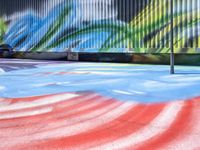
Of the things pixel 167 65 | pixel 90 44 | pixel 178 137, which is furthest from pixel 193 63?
pixel 178 137

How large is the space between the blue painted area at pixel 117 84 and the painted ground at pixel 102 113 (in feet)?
0.05

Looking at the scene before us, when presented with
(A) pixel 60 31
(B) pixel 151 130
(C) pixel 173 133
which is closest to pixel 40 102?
(B) pixel 151 130

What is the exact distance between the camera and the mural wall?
33.7 feet

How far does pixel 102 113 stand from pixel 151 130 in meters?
1.01

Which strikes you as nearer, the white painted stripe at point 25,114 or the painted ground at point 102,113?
the painted ground at point 102,113

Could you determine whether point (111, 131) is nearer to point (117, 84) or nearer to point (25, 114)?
point (25, 114)

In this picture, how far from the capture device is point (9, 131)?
172 inches

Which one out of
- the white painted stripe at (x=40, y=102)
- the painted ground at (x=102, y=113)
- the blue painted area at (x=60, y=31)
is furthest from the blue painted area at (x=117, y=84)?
the blue painted area at (x=60, y=31)

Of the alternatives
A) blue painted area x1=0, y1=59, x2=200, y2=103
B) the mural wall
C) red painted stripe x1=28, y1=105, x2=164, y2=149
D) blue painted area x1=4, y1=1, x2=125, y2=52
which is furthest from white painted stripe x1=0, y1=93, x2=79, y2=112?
blue painted area x1=4, y1=1, x2=125, y2=52

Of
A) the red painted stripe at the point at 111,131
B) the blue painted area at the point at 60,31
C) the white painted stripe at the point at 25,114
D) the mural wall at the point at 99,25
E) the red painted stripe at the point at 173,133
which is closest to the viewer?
the red painted stripe at the point at 173,133

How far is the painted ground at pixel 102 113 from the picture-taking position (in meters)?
3.91

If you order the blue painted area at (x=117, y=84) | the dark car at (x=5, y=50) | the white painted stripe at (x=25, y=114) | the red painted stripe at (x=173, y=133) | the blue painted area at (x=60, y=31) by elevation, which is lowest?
the red painted stripe at (x=173, y=133)

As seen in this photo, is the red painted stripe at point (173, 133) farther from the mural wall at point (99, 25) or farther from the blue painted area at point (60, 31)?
the blue painted area at point (60, 31)

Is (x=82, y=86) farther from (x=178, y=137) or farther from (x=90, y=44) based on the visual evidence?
(x=90, y=44)
